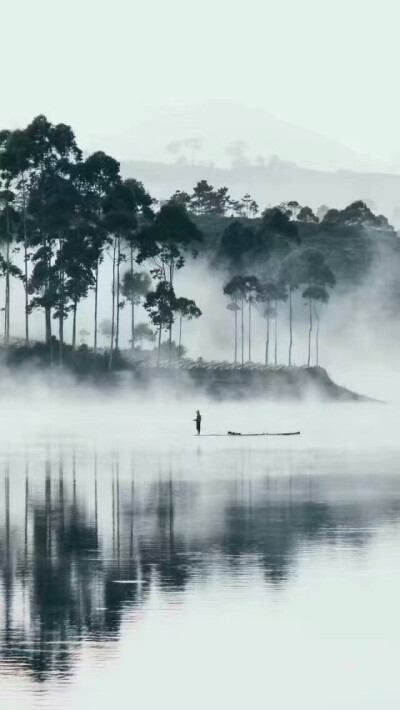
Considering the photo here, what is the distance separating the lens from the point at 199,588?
1047 inches

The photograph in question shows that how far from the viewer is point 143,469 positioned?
2231 inches

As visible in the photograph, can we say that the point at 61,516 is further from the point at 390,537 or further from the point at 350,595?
the point at 350,595

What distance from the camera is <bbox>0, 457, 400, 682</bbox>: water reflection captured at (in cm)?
2367

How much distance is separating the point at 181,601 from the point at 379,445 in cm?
5257

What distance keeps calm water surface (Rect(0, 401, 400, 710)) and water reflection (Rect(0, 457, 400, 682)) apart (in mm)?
55

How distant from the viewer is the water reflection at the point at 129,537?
23.7 m

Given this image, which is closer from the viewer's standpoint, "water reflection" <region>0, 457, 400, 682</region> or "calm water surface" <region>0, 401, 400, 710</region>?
"calm water surface" <region>0, 401, 400, 710</region>

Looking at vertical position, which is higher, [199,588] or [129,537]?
[199,588]

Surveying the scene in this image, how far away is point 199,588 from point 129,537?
8.10 meters

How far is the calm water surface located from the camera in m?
19.7

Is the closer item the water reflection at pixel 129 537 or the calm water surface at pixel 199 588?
the calm water surface at pixel 199 588

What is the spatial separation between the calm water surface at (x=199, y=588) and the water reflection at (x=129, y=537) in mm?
55

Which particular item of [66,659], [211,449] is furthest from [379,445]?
[66,659]

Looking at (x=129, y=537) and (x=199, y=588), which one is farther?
(x=129, y=537)
